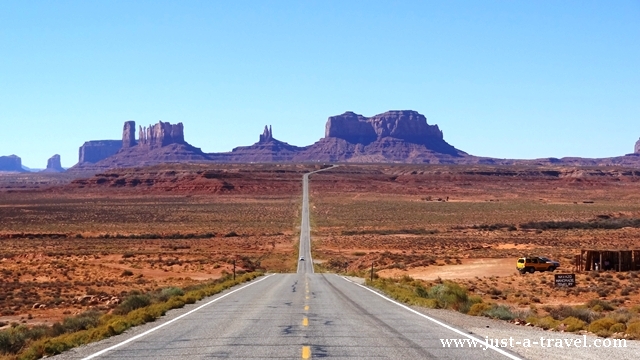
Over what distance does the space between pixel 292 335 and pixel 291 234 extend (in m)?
66.2

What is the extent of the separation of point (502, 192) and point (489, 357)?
150076 mm

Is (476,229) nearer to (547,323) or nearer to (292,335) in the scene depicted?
(547,323)

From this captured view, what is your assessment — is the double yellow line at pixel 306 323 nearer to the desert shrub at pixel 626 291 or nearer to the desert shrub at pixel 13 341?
the desert shrub at pixel 13 341

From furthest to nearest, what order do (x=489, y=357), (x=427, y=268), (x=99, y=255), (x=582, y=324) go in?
(x=99, y=255) < (x=427, y=268) < (x=582, y=324) < (x=489, y=357)

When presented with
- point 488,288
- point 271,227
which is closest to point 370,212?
point 271,227

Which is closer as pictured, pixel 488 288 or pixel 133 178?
pixel 488 288

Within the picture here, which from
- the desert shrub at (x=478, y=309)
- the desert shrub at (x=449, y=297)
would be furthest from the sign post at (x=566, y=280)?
the desert shrub at (x=478, y=309)

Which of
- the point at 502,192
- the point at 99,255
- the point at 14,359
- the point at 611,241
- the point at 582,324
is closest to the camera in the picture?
the point at 14,359

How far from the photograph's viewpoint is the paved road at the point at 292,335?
11.9 m

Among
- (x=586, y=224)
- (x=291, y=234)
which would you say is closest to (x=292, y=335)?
(x=291, y=234)

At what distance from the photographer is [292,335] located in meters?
14.2

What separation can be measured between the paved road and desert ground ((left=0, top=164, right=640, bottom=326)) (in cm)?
905

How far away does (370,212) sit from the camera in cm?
10800

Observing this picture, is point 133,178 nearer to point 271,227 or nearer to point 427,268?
point 271,227
